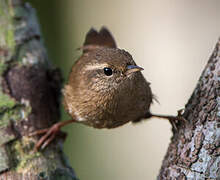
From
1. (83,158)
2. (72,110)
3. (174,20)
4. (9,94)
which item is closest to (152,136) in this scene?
(83,158)

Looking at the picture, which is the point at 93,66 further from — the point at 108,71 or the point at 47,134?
the point at 47,134

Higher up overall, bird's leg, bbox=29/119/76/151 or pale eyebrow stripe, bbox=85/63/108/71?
pale eyebrow stripe, bbox=85/63/108/71

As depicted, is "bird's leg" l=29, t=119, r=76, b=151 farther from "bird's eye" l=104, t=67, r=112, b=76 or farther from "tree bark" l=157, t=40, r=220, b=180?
"tree bark" l=157, t=40, r=220, b=180

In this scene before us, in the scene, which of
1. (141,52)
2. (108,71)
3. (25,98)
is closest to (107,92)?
(108,71)

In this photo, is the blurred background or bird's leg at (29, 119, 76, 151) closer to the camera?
bird's leg at (29, 119, 76, 151)

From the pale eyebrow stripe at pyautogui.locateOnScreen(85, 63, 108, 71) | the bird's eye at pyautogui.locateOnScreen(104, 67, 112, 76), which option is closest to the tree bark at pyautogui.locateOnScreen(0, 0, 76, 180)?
the pale eyebrow stripe at pyautogui.locateOnScreen(85, 63, 108, 71)

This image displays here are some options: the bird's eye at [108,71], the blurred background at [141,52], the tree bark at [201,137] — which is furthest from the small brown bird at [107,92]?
the blurred background at [141,52]
